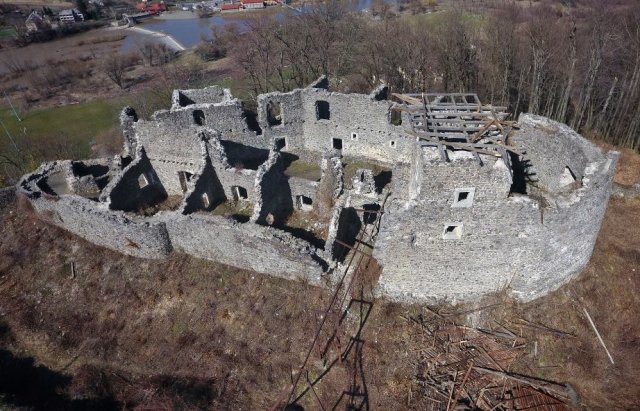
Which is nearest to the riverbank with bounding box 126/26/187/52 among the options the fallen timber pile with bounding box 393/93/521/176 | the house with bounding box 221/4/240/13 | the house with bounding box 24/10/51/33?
the house with bounding box 24/10/51/33

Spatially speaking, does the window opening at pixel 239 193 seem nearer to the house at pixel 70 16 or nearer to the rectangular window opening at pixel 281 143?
the rectangular window opening at pixel 281 143

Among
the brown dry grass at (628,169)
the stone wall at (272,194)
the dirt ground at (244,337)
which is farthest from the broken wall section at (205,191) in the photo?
the brown dry grass at (628,169)

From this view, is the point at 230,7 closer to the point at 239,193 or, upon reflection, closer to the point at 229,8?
the point at 229,8

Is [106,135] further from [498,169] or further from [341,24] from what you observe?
[498,169]

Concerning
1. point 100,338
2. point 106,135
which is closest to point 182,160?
point 100,338

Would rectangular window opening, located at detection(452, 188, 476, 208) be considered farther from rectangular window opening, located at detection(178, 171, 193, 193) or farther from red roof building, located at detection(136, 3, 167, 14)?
red roof building, located at detection(136, 3, 167, 14)

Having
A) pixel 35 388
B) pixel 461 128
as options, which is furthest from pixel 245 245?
pixel 35 388
